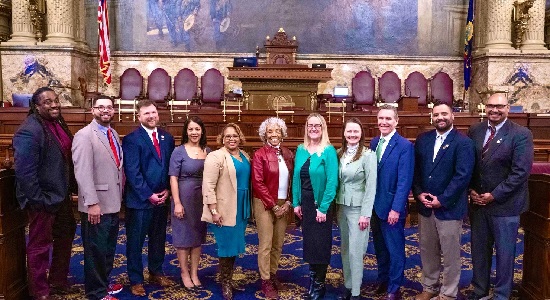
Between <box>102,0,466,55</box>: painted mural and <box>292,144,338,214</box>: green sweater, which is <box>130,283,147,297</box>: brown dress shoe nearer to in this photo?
<box>292,144,338,214</box>: green sweater

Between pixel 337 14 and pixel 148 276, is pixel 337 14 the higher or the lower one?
the higher one

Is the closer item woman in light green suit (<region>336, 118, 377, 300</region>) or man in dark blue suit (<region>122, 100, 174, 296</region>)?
woman in light green suit (<region>336, 118, 377, 300</region>)

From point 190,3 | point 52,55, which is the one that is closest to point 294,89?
point 190,3

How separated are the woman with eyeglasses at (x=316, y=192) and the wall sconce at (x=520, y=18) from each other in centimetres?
981

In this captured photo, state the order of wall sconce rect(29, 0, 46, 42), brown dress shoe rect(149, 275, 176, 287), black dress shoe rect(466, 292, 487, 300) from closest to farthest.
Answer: black dress shoe rect(466, 292, 487, 300), brown dress shoe rect(149, 275, 176, 287), wall sconce rect(29, 0, 46, 42)

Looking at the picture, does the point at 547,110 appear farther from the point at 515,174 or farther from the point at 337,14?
the point at 515,174

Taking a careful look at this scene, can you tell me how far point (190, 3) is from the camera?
1291cm

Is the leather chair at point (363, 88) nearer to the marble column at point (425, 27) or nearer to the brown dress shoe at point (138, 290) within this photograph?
the marble column at point (425, 27)

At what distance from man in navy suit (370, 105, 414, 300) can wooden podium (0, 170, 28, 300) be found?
2.95 metres

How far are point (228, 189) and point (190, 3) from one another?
994 centimetres

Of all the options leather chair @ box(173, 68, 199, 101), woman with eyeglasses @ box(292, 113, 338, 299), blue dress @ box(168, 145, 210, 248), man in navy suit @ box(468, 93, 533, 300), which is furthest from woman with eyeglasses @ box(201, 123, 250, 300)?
leather chair @ box(173, 68, 199, 101)

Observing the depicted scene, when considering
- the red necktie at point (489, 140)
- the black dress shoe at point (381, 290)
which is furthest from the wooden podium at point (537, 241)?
the black dress shoe at point (381, 290)

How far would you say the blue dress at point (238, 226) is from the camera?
4125 mm

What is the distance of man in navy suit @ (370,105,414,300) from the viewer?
3.95 m
